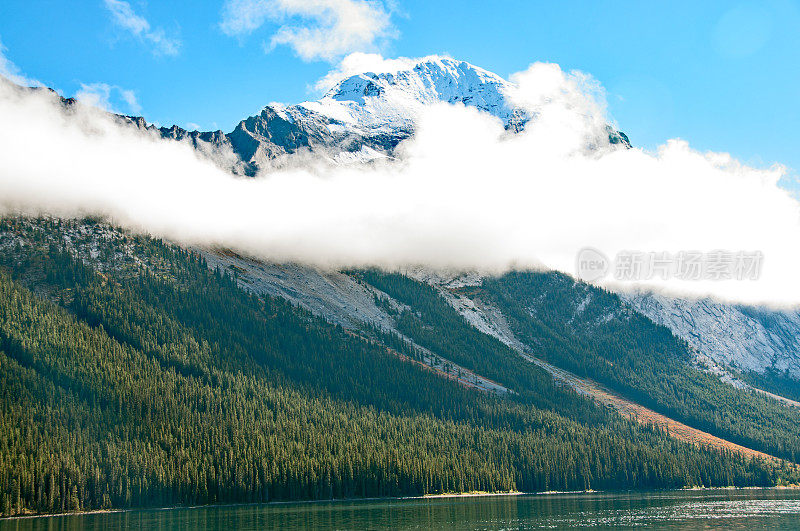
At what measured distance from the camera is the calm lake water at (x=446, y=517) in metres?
141

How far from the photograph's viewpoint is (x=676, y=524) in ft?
462

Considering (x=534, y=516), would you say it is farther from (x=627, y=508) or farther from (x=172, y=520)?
(x=172, y=520)

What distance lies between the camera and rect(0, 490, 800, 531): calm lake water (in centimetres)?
14075

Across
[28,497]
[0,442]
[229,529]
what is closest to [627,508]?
[229,529]

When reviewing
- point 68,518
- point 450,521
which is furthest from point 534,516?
point 68,518

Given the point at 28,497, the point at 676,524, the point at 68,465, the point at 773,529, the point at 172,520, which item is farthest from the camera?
the point at 68,465

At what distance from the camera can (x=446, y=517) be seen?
158 meters

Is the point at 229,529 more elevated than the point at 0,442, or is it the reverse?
the point at 0,442

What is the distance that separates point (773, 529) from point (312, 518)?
295 ft

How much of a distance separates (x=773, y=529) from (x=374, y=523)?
239 feet

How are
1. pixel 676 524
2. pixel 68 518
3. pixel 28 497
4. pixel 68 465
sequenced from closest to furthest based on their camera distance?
pixel 676 524, pixel 68 518, pixel 28 497, pixel 68 465

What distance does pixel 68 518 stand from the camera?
168 m

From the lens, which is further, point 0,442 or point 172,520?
point 0,442

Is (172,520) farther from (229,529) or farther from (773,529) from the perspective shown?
(773,529)
